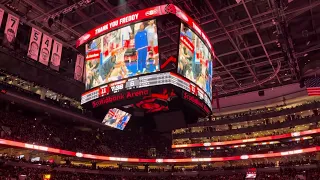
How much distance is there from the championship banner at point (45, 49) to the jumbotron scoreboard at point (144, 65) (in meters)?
7.34

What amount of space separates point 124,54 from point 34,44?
9.37 meters

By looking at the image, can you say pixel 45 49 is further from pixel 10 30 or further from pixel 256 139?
pixel 256 139

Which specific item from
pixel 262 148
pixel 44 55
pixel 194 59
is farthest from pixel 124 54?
pixel 262 148

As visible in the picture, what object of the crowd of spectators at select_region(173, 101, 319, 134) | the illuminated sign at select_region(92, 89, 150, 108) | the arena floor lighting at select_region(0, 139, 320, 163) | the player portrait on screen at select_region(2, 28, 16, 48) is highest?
the player portrait on screen at select_region(2, 28, 16, 48)

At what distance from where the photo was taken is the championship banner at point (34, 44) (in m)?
18.1

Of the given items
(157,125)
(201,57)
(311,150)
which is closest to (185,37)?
(201,57)

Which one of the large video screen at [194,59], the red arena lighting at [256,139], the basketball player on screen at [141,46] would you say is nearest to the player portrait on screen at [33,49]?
the basketball player on screen at [141,46]

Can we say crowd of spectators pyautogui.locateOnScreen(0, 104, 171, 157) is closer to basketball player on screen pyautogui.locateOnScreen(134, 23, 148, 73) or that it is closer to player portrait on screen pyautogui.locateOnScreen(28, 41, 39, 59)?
player portrait on screen pyautogui.locateOnScreen(28, 41, 39, 59)

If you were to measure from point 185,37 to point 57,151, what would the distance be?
20607 millimetres

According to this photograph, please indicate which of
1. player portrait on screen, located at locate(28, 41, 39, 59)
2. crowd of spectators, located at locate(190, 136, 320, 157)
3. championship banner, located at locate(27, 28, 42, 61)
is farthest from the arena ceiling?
crowd of spectators, located at locate(190, 136, 320, 157)

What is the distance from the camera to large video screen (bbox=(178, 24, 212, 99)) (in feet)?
37.1

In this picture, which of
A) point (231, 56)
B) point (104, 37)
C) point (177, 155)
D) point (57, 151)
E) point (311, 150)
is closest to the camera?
point (104, 37)

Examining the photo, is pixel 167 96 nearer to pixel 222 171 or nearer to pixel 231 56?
pixel 231 56

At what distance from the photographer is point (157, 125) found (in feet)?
45.3
